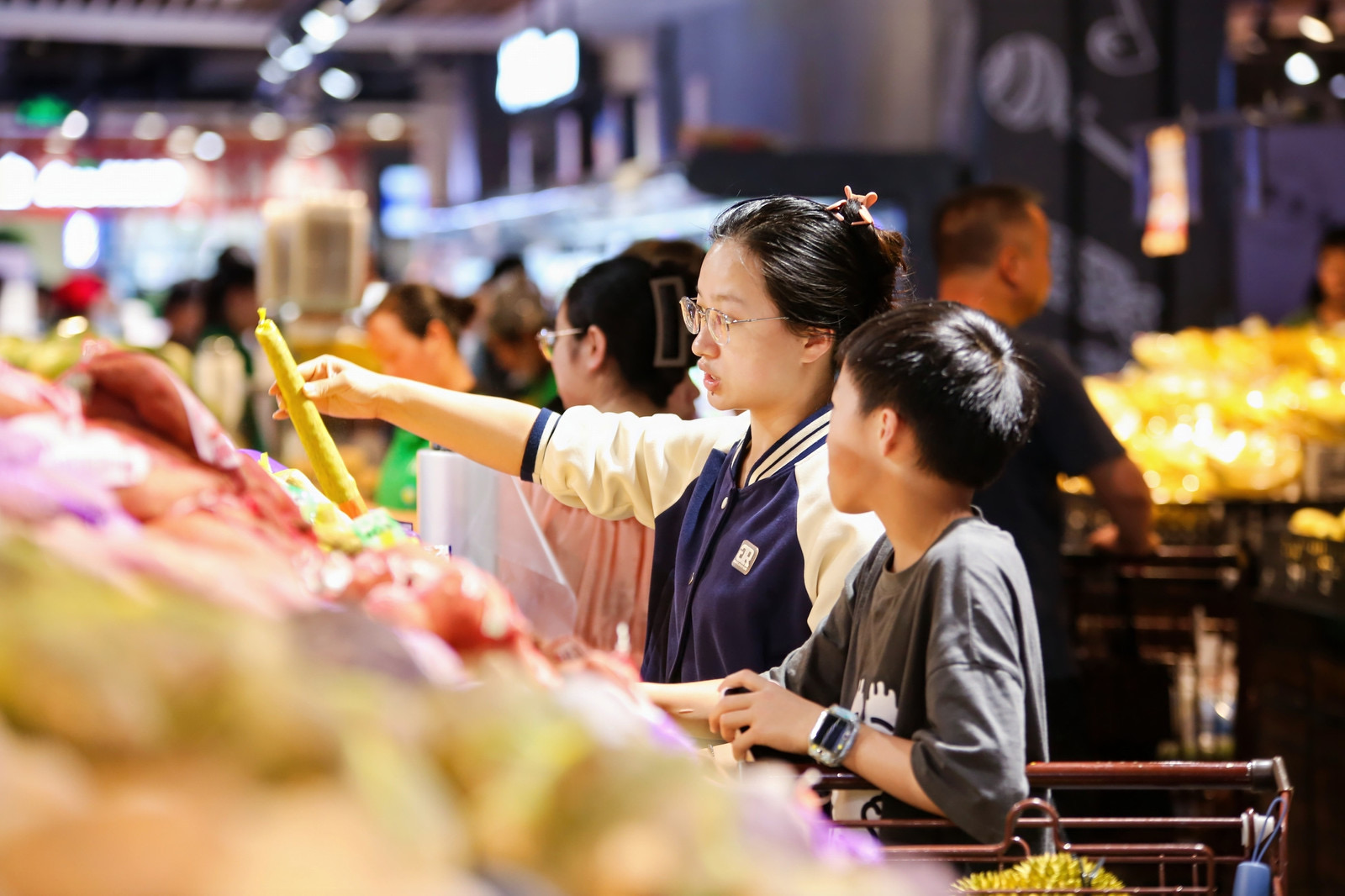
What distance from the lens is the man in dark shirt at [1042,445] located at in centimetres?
280

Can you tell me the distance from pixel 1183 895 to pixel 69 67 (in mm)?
16098

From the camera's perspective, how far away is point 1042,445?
2914mm

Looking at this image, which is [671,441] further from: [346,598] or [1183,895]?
[346,598]

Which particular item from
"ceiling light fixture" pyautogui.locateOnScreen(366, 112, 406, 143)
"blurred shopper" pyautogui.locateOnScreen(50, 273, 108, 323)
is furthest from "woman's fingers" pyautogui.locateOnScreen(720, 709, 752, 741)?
"ceiling light fixture" pyautogui.locateOnScreen(366, 112, 406, 143)

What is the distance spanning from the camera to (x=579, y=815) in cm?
52

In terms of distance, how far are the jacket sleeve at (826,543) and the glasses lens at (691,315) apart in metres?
Result: 0.33

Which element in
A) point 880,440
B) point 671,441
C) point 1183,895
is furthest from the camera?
point 671,441

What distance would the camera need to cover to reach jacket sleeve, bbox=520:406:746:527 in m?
1.94

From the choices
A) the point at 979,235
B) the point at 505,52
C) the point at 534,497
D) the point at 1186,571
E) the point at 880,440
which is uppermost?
the point at 505,52

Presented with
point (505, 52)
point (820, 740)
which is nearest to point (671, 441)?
point (820, 740)

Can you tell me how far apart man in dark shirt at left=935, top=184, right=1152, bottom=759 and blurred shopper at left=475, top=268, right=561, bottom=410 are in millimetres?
1414

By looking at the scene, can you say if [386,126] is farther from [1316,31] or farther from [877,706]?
[877,706]

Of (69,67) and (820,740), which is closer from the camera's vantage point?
(820,740)

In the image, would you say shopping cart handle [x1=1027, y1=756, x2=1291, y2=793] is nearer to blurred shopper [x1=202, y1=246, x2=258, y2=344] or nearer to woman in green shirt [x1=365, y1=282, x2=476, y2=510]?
woman in green shirt [x1=365, y1=282, x2=476, y2=510]
